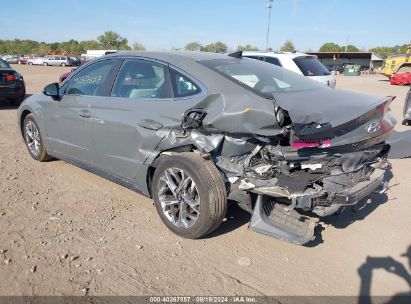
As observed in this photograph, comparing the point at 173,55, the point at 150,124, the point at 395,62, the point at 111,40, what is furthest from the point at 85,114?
the point at 111,40

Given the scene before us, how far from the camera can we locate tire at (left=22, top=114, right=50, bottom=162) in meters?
5.57

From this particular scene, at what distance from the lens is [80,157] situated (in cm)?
473

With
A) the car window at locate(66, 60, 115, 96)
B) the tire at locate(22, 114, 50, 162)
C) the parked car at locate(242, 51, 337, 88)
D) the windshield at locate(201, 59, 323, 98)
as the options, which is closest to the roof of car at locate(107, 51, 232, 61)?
the windshield at locate(201, 59, 323, 98)

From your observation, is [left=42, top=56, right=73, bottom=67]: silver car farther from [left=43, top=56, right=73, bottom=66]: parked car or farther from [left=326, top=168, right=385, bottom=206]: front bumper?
[left=326, top=168, right=385, bottom=206]: front bumper

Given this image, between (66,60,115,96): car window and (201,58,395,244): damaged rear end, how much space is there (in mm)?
1762

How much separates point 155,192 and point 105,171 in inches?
35.8

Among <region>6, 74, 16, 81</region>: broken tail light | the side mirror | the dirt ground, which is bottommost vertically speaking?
the dirt ground

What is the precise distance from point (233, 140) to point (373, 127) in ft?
4.04

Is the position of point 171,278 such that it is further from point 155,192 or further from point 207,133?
point 207,133

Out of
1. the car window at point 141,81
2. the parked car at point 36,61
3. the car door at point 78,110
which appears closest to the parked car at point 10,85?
the car door at point 78,110

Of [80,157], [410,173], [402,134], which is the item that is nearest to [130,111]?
[80,157]

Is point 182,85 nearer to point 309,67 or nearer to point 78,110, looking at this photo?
point 78,110

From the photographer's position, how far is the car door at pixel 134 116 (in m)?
3.69

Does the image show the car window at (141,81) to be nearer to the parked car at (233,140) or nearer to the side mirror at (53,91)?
the parked car at (233,140)
